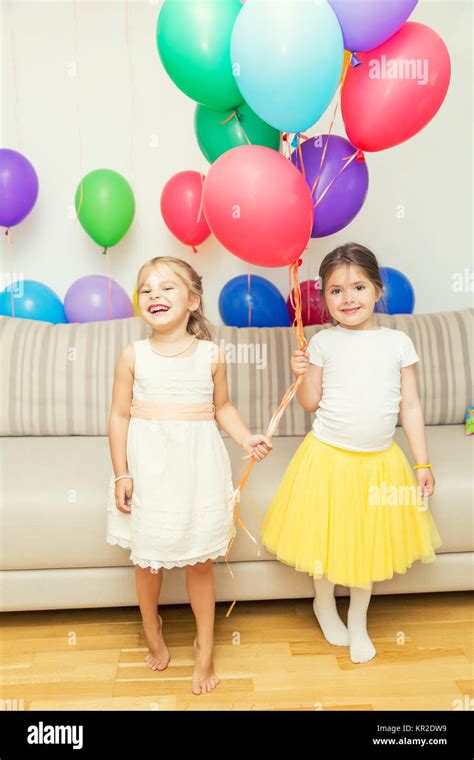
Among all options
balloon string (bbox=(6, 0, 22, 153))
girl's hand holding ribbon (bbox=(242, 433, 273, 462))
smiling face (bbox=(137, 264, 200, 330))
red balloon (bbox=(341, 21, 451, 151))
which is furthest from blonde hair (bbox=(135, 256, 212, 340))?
balloon string (bbox=(6, 0, 22, 153))

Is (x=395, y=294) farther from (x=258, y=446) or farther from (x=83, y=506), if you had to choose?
(x=83, y=506)

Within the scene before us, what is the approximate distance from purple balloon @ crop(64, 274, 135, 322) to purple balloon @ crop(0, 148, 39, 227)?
0.32m

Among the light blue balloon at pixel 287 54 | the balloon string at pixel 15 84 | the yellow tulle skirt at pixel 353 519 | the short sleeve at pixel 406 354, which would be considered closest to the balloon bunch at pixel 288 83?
the light blue balloon at pixel 287 54

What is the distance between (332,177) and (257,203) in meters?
0.37

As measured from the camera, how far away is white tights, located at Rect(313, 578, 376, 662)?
56.6 inches

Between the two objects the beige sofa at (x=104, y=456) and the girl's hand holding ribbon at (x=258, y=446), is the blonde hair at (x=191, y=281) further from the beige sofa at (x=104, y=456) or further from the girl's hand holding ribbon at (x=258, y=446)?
the beige sofa at (x=104, y=456)

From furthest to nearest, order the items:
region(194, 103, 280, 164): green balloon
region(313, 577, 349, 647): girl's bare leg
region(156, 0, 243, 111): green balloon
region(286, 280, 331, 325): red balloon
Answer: region(286, 280, 331, 325): red balloon < region(313, 577, 349, 647): girl's bare leg < region(194, 103, 280, 164): green balloon < region(156, 0, 243, 111): green balloon

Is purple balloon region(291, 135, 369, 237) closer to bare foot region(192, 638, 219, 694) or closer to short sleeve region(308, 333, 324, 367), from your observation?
short sleeve region(308, 333, 324, 367)

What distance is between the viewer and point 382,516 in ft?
4.61

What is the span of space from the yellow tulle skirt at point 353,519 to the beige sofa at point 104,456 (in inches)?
5.5

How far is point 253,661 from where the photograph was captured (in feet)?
4.69

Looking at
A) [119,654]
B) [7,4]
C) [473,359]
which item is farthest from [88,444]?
[7,4]

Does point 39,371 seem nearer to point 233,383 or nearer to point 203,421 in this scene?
point 233,383

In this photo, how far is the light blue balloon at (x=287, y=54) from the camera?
106 cm
